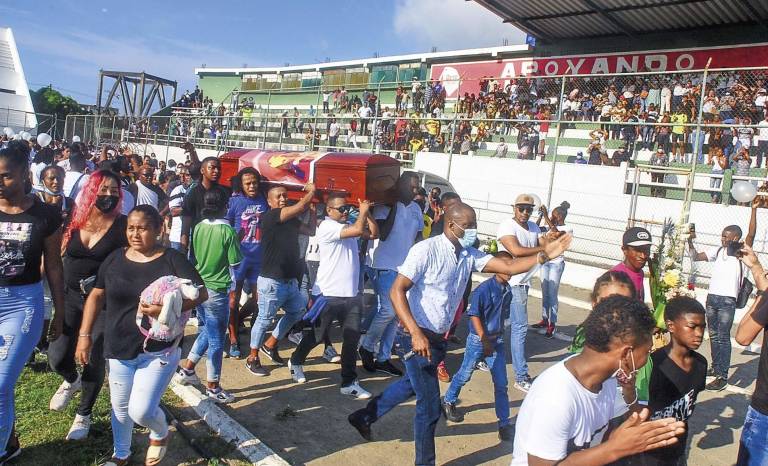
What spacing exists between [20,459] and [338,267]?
9.00 feet

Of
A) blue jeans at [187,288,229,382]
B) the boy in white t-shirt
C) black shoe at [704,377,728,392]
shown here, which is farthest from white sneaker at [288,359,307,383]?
black shoe at [704,377,728,392]

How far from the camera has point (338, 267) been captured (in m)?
5.35

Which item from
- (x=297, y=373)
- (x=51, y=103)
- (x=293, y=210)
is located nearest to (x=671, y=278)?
(x=293, y=210)

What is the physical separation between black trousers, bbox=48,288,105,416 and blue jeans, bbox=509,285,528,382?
3.60 m

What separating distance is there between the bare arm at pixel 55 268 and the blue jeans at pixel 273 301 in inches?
75.9

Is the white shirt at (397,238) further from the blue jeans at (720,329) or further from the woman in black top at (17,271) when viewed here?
the blue jeans at (720,329)

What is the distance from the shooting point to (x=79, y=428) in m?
3.92

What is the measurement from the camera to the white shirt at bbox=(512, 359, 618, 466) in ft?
7.09

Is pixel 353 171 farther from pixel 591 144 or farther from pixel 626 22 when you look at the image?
pixel 626 22

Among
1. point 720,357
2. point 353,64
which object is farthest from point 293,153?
point 353,64

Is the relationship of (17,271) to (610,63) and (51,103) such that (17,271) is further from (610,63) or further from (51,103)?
(51,103)

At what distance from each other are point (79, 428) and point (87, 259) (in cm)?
113

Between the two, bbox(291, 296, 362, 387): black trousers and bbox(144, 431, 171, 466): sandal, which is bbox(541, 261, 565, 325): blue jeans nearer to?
bbox(291, 296, 362, 387): black trousers

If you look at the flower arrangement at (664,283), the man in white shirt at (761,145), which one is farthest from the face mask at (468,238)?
the man in white shirt at (761,145)
